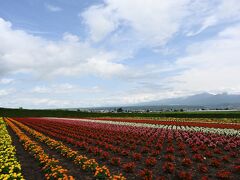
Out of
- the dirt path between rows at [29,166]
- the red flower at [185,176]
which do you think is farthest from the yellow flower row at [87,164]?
the red flower at [185,176]

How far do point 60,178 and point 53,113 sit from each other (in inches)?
2430

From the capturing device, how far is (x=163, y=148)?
16562mm

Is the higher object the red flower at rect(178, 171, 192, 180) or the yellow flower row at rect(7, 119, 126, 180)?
the yellow flower row at rect(7, 119, 126, 180)

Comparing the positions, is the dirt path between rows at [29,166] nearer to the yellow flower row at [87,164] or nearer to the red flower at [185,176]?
the yellow flower row at [87,164]

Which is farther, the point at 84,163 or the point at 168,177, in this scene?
the point at 84,163

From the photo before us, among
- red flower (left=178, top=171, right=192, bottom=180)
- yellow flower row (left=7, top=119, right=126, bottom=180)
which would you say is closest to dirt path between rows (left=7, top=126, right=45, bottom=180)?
yellow flower row (left=7, top=119, right=126, bottom=180)

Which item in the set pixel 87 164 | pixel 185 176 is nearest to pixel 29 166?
pixel 87 164

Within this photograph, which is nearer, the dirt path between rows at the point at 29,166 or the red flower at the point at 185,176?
the red flower at the point at 185,176

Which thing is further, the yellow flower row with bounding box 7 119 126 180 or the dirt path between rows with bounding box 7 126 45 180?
the dirt path between rows with bounding box 7 126 45 180

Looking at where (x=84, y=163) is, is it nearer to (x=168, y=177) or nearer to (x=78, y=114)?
(x=168, y=177)

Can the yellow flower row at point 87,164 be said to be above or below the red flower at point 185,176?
above

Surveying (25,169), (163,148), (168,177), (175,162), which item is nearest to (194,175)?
(168,177)

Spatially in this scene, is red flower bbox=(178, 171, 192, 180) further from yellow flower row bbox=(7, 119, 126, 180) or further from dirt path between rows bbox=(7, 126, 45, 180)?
dirt path between rows bbox=(7, 126, 45, 180)

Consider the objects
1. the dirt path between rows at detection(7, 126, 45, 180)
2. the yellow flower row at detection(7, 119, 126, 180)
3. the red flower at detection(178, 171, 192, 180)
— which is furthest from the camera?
the dirt path between rows at detection(7, 126, 45, 180)
